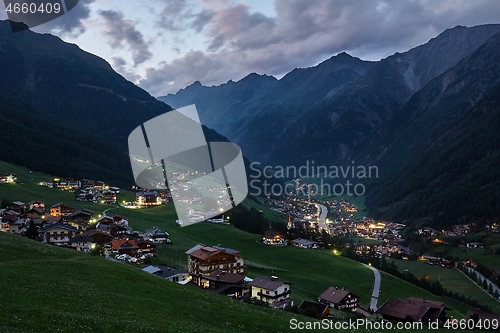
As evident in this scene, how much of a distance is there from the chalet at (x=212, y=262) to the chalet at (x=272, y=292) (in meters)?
13.0

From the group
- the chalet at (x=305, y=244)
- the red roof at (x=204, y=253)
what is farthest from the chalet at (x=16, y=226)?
the chalet at (x=305, y=244)

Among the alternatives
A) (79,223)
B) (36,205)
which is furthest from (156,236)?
(36,205)

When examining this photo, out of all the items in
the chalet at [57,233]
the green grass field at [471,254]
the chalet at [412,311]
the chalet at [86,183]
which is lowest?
the green grass field at [471,254]

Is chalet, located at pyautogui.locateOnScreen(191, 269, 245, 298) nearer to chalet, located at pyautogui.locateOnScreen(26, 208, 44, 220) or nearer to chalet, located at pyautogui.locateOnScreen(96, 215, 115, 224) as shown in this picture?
chalet, located at pyautogui.locateOnScreen(96, 215, 115, 224)

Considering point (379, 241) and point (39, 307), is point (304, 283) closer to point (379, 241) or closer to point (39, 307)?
point (39, 307)

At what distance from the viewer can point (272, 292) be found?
206 feet

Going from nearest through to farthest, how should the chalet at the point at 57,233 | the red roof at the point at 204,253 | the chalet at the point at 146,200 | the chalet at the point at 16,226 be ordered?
the red roof at the point at 204,253 < the chalet at the point at 57,233 < the chalet at the point at 16,226 < the chalet at the point at 146,200

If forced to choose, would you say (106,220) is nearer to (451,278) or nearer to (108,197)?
(108,197)

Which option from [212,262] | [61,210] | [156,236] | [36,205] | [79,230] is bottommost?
[212,262]

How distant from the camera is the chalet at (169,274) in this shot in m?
67.7

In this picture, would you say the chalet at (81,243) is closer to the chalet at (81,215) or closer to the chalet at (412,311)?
the chalet at (81,215)

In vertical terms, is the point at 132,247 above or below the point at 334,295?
above

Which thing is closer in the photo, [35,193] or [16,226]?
[16,226]

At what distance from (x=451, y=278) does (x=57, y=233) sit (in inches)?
4647
